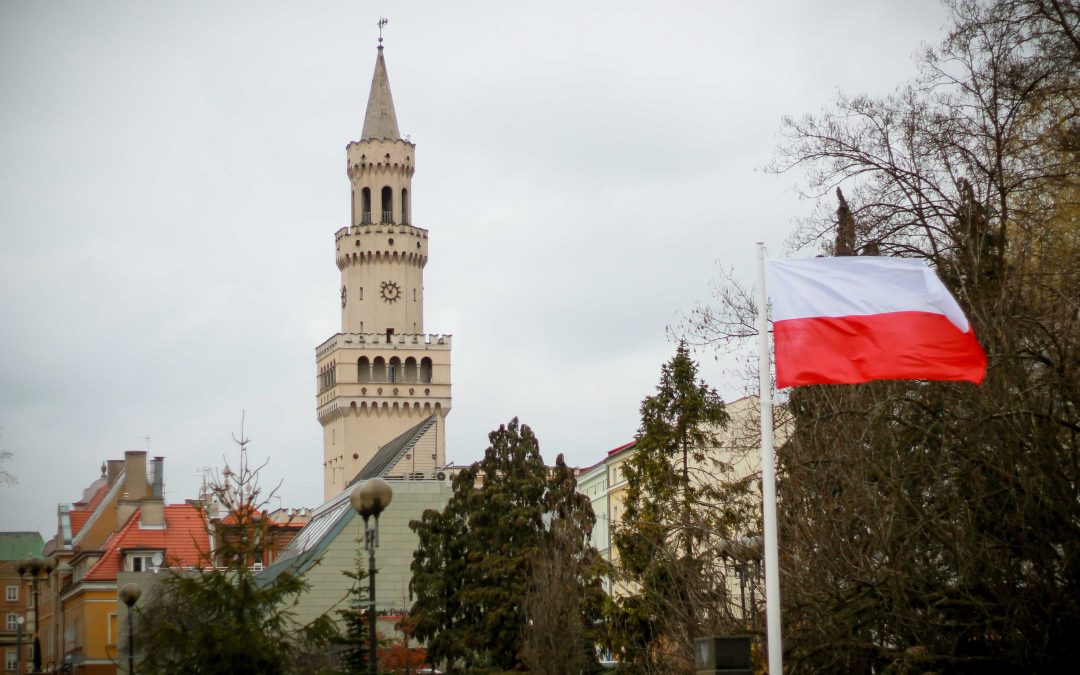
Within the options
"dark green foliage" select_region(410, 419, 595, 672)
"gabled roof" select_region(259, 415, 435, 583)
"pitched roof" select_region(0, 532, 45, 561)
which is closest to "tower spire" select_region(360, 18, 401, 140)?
"gabled roof" select_region(259, 415, 435, 583)

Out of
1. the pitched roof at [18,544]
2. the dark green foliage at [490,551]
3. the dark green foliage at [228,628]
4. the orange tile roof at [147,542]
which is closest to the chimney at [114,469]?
the orange tile roof at [147,542]

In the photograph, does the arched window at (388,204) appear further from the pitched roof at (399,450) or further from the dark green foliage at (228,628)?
the dark green foliage at (228,628)

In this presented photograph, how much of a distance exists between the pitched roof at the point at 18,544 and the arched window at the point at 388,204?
4858 cm

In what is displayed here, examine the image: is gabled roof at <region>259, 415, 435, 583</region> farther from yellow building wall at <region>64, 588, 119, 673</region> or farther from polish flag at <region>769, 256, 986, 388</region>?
polish flag at <region>769, 256, 986, 388</region>

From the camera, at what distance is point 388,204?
134 meters

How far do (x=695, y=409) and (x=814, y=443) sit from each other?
21550 millimetres

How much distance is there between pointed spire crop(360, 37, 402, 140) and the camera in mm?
133125

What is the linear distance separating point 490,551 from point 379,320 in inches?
3200

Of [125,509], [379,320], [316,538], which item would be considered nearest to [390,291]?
[379,320]

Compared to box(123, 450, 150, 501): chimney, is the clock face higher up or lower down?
higher up

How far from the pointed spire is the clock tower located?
0.26 feet

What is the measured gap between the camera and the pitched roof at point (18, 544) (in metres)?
156

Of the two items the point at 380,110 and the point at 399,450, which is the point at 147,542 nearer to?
the point at 399,450

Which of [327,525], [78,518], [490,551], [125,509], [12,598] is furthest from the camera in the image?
[12,598]
